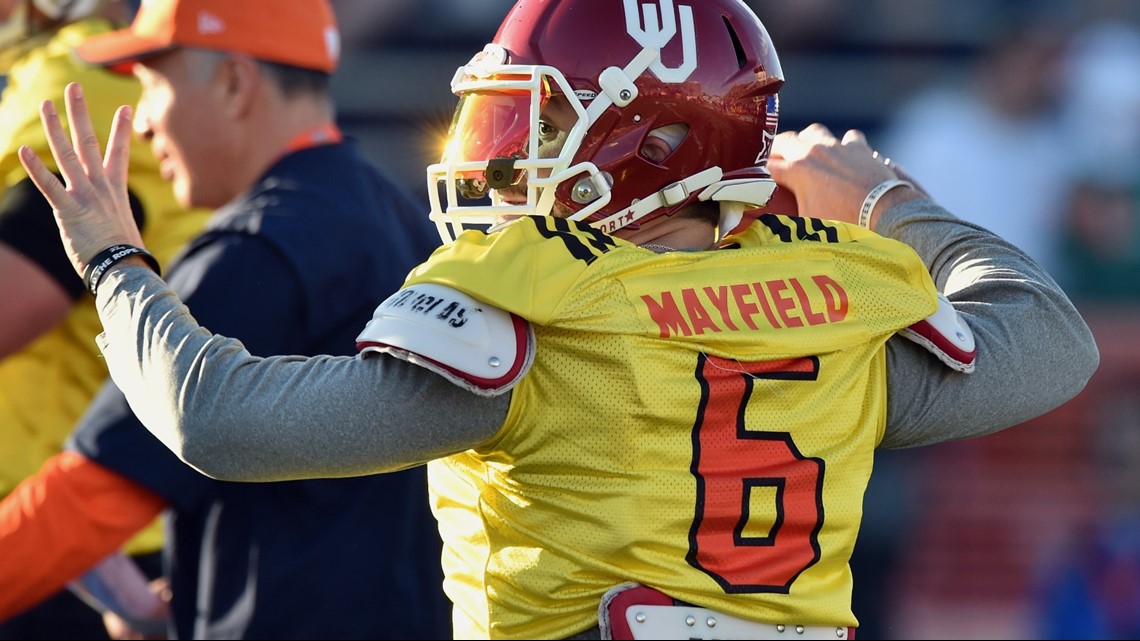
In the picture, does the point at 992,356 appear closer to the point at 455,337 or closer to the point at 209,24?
the point at 455,337

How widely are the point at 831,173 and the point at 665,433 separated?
808 millimetres

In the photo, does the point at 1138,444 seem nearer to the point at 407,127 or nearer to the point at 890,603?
the point at 890,603

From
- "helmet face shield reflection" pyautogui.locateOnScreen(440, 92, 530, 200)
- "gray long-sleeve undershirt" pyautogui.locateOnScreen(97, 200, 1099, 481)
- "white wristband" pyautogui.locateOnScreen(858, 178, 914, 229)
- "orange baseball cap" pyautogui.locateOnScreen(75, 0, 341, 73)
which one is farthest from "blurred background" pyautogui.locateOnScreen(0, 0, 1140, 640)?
"gray long-sleeve undershirt" pyautogui.locateOnScreen(97, 200, 1099, 481)

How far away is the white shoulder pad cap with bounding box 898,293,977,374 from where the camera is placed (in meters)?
2.16

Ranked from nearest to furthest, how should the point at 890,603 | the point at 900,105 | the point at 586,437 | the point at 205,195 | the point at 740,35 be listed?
the point at 586,437 < the point at 740,35 < the point at 205,195 < the point at 890,603 < the point at 900,105

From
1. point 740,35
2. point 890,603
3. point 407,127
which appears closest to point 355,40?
point 407,127

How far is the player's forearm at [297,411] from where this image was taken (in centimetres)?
189

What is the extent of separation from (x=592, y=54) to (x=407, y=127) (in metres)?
6.14

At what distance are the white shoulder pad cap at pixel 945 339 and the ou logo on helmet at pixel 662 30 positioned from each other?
0.49m

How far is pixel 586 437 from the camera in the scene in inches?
77.6

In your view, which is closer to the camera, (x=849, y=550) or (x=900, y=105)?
(x=849, y=550)

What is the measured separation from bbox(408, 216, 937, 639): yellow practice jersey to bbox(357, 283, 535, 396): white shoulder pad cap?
0.03 metres

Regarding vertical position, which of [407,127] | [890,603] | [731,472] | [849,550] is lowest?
[890,603]

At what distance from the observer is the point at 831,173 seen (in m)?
2.62
